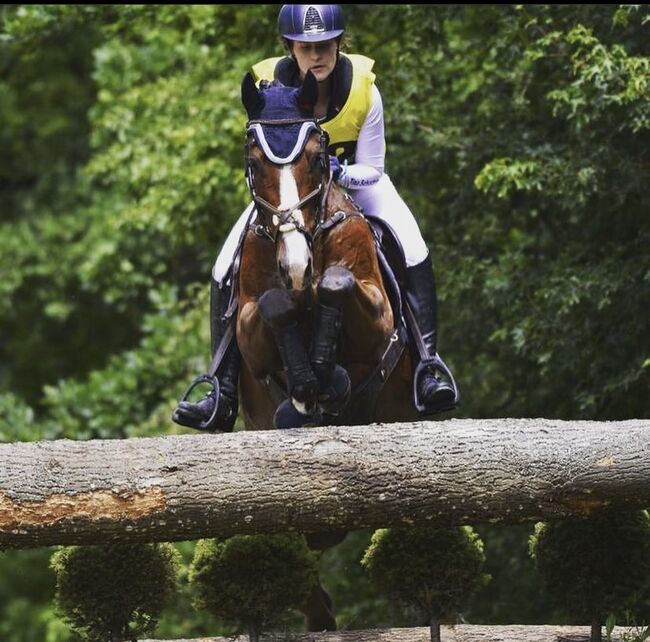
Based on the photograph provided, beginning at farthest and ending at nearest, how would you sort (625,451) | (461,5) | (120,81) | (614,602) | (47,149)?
1. (47,149)
2. (120,81)
3. (461,5)
4. (614,602)
5. (625,451)

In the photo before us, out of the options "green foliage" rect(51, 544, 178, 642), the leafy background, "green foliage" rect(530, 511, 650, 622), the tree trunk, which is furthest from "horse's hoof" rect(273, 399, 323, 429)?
the leafy background

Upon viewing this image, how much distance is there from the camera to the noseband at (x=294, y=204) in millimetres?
7453

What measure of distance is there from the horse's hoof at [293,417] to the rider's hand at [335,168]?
113 cm

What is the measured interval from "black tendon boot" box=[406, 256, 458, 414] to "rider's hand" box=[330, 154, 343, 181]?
2.35ft

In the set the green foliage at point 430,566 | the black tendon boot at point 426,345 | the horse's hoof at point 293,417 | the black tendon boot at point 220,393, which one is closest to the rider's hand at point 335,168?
the black tendon boot at point 426,345

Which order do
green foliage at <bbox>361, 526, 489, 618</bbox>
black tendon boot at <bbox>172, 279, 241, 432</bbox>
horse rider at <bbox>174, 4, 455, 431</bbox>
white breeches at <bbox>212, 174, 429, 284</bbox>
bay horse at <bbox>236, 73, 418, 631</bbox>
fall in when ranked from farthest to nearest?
white breeches at <bbox>212, 174, 429, 284</bbox>, black tendon boot at <bbox>172, 279, 241, 432</bbox>, horse rider at <bbox>174, 4, 455, 431</bbox>, green foliage at <bbox>361, 526, 489, 618</bbox>, bay horse at <bbox>236, 73, 418, 631</bbox>

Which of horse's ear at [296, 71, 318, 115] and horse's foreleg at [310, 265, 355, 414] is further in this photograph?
horse's ear at [296, 71, 318, 115]

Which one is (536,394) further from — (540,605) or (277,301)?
(277,301)

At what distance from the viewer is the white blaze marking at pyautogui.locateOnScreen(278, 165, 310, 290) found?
7367 millimetres

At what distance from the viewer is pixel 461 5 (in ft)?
43.5

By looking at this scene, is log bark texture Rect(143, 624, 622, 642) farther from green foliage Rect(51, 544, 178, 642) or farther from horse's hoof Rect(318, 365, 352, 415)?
horse's hoof Rect(318, 365, 352, 415)

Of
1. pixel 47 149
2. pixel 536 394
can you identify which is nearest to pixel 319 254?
pixel 536 394

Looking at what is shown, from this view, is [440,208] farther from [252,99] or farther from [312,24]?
[252,99]

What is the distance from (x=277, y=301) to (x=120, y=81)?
377 inches
